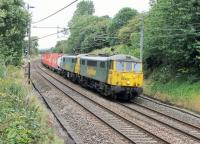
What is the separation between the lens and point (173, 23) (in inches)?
1225

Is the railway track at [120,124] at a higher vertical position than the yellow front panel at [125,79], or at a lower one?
lower

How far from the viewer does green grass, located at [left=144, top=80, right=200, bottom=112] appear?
25941 mm

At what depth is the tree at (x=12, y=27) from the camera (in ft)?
87.0

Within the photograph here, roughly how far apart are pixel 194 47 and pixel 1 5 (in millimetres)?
11560

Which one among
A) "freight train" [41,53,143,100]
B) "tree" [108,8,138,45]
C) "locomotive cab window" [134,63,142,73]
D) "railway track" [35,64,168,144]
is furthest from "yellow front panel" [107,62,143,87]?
"tree" [108,8,138,45]

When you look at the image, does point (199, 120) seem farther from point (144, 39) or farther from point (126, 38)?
point (126, 38)

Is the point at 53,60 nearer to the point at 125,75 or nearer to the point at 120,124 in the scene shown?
the point at 125,75

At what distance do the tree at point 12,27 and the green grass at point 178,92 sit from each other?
9.46 meters

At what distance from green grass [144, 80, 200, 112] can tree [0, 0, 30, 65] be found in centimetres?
946

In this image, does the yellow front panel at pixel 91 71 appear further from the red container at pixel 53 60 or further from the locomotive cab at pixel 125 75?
the red container at pixel 53 60

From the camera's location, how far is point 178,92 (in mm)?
28547

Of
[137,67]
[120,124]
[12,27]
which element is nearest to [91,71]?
[137,67]

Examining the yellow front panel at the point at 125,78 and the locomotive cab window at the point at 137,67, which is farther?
the locomotive cab window at the point at 137,67

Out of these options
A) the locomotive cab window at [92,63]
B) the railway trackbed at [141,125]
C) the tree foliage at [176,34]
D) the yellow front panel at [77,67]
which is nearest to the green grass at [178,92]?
the tree foliage at [176,34]
